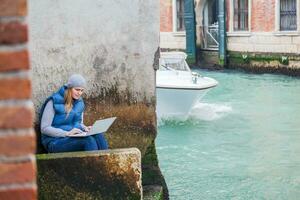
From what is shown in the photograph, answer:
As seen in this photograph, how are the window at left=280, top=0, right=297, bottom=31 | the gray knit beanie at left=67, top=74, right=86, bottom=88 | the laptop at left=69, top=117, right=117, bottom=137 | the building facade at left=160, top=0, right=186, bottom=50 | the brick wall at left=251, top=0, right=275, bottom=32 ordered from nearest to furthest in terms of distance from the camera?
the laptop at left=69, top=117, right=117, bottom=137
the gray knit beanie at left=67, top=74, right=86, bottom=88
the window at left=280, top=0, right=297, bottom=31
the brick wall at left=251, top=0, right=275, bottom=32
the building facade at left=160, top=0, right=186, bottom=50

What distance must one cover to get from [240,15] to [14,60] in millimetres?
26659

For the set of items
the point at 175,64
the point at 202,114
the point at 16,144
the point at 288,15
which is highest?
the point at 16,144

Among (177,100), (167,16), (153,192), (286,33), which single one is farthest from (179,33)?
(153,192)

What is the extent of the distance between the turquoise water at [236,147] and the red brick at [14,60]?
647cm

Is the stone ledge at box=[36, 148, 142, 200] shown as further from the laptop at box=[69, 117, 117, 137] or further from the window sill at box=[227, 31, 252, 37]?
the window sill at box=[227, 31, 252, 37]

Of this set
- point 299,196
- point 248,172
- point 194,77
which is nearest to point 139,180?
point 299,196

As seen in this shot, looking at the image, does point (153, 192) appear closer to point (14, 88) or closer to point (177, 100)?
point (14, 88)

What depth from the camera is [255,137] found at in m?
12.8

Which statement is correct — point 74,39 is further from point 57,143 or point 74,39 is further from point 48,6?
point 57,143

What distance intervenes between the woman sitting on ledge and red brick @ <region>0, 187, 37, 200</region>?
367cm

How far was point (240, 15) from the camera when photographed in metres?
27.8

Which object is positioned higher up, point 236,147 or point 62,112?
point 62,112

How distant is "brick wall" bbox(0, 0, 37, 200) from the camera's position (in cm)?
156

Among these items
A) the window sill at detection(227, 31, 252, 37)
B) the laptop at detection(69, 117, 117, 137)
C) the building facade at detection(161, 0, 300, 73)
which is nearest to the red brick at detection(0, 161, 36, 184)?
the laptop at detection(69, 117, 117, 137)
